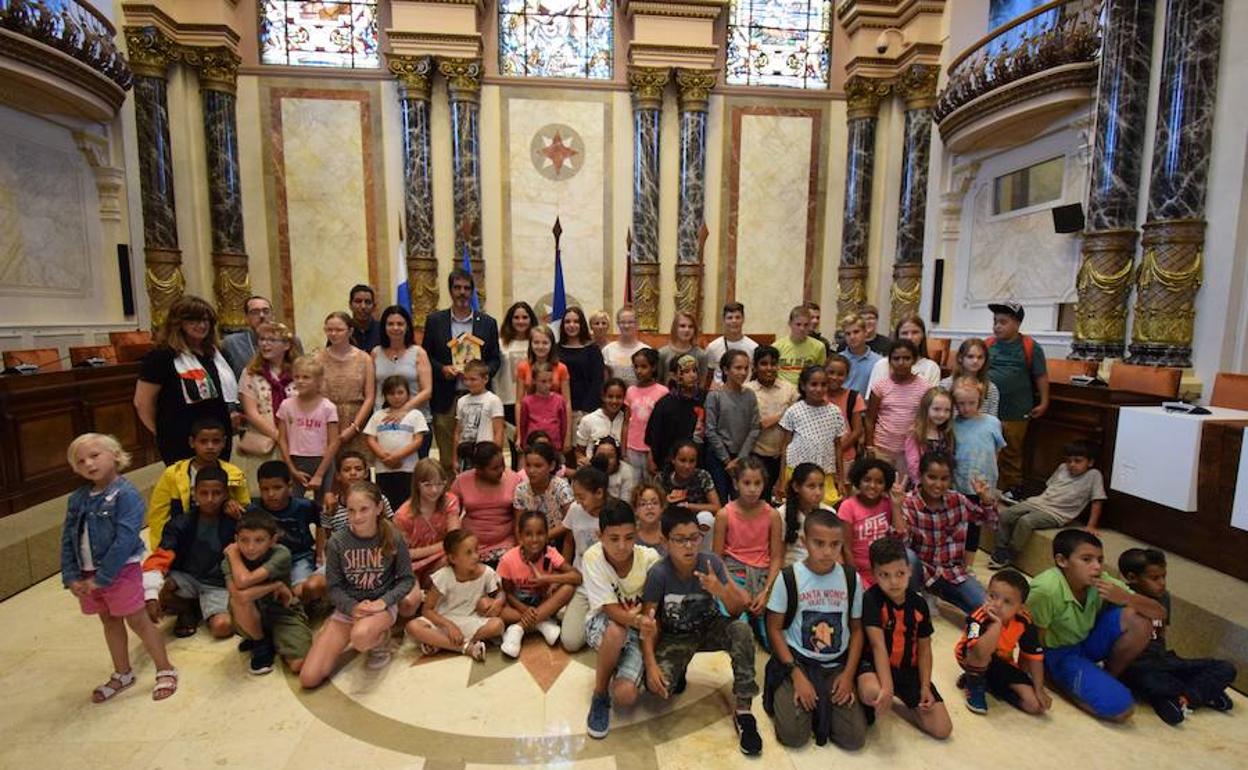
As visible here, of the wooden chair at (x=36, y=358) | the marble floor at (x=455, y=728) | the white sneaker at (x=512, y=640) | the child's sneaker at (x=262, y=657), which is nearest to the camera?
the marble floor at (x=455, y=728)

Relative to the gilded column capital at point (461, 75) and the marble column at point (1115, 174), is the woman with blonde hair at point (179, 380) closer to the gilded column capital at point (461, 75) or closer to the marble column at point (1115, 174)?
the gilded column capital at point (461, 75)

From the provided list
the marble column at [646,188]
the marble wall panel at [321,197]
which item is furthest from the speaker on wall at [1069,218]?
the marble wall panel at [321,197]

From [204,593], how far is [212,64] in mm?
8871

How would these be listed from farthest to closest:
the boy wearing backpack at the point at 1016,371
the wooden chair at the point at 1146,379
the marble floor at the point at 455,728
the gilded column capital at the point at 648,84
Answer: the gilded column capital at the point at 648,84 < the wooden chair at the point at 1146,379 < the boy wearing backpack at the point at 1016,371 < the marble floor at the point at 455,728

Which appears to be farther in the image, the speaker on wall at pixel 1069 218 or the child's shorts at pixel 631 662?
the speaker on wall at pixel 1069 218

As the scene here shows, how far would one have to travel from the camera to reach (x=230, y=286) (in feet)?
30.5

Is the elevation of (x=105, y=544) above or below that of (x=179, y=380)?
below

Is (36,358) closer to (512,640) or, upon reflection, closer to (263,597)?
(263,597)

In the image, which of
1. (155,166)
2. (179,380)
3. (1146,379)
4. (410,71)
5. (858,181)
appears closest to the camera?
(179,380)

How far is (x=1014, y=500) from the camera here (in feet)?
15.6

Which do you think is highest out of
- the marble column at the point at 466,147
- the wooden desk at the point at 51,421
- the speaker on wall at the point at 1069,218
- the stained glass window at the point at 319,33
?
the stained glass window at the point at 319,33

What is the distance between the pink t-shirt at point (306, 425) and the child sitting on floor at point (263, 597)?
791mm

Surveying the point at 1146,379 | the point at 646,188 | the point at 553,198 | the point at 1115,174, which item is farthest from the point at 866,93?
the point at 1146,379

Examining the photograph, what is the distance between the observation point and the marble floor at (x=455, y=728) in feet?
8.05
